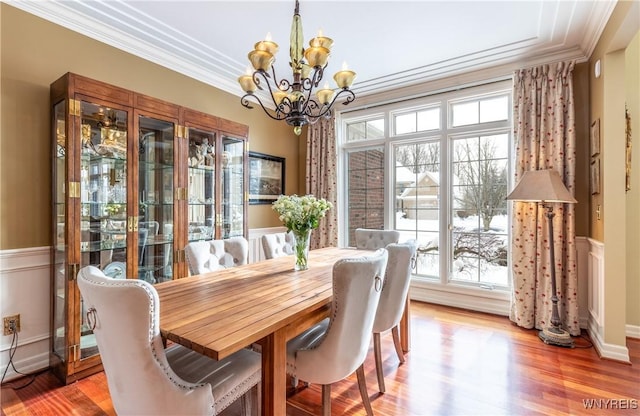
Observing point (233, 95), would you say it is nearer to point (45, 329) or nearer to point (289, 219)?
point (289, 219)

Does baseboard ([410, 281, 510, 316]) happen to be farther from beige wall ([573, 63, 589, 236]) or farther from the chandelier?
the chandelier

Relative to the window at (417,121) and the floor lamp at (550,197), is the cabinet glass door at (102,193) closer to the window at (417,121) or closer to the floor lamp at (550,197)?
the window at (417,121)

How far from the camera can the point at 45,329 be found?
2293mm

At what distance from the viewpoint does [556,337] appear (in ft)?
8.88

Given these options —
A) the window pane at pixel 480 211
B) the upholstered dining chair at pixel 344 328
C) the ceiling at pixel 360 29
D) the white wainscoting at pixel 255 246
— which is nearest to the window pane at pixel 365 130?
the ceiling at pixel 360 29

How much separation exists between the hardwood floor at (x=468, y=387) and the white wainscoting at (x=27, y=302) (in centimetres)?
15

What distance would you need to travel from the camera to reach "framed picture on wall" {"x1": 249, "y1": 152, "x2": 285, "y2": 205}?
4086 mm

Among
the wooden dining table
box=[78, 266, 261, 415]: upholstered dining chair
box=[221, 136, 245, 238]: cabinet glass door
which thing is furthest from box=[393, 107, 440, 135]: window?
box=[78, 266, 261, 415]: upholstered dining chair

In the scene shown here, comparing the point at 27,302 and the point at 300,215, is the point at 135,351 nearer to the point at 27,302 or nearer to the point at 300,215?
the point at 300,215

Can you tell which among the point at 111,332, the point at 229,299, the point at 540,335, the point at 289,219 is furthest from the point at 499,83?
the point at 111,332

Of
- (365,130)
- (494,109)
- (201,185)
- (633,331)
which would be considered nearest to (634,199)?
(633,331)

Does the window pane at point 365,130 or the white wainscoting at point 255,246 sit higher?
the window pane at point 365,130

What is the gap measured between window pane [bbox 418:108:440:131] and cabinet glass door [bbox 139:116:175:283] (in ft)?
9.58

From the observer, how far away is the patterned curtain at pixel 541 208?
2.91 m
